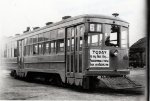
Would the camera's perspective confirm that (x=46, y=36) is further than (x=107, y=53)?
Yes

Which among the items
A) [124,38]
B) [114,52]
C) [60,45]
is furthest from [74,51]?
[124,38]

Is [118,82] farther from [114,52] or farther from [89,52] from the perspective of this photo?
[89,52]

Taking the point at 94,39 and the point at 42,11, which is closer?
the point at 42,11

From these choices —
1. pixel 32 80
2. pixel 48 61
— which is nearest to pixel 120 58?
pixel 48 61

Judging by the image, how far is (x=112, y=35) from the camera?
762 centimetres

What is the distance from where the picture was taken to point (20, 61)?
34.3 ft

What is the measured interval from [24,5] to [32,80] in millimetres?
5243

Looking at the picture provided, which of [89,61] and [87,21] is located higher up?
[87,21]

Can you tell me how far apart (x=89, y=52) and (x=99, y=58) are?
1.00 ft

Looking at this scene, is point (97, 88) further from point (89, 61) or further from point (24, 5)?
point (24, 5)

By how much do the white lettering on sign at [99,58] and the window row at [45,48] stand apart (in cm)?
115

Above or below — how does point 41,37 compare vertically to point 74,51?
above

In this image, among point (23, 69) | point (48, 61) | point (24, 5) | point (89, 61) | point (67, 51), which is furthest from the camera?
point (23, 69)

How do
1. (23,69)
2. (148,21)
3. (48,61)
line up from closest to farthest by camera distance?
(148,21), (48,61), (23,69)
